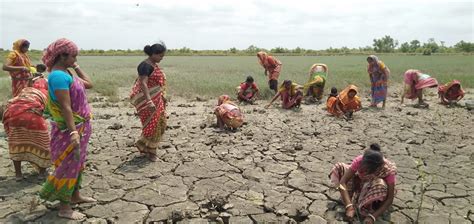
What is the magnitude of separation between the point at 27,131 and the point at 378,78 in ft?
23.5

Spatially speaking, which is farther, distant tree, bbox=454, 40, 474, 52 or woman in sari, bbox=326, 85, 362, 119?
distant tree, bbox=454, 40, 474, 52

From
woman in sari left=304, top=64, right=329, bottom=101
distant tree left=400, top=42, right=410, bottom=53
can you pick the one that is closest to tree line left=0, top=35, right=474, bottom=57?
distant tree left=400, top=42, right=410, bottom=53

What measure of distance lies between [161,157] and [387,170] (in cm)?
291

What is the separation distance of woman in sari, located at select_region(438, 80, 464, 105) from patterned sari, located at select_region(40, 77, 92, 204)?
8389 millimetres

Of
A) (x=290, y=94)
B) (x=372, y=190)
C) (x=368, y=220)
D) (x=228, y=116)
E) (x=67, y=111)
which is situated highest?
(x=67, y=111)

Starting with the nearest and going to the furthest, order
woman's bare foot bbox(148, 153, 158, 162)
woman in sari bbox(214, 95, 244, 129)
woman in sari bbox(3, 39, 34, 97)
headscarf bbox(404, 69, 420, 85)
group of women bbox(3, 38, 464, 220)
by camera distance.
Answer: group of women bbox(3, 38, 464, 220) → woman's bare foot bbox(148, 153, 158, 162) → woman in sari bbox(3, 39, 34, 97) → woman in sari bbox(214, 95, 244, 129) → headscarf bbox(404, 69, 420, 85)

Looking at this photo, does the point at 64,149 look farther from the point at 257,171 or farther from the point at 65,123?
the point at 257,171

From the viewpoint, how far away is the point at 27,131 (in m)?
4.03

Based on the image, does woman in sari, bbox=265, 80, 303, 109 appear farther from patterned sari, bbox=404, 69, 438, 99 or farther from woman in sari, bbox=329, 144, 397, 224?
woman in sari, bbox=329, 144, 397, 224

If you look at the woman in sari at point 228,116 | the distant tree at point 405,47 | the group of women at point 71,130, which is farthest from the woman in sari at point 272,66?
the distant tree at point 405,47

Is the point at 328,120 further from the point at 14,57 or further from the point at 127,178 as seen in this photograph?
the point at 14,57

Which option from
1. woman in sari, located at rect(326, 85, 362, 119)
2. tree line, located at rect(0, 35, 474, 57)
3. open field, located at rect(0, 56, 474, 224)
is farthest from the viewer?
tree line, located at rect(0, 35, 474, 57)

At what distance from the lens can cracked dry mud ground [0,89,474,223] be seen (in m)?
3.53

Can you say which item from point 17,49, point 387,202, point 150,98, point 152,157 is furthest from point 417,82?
point 17,49
